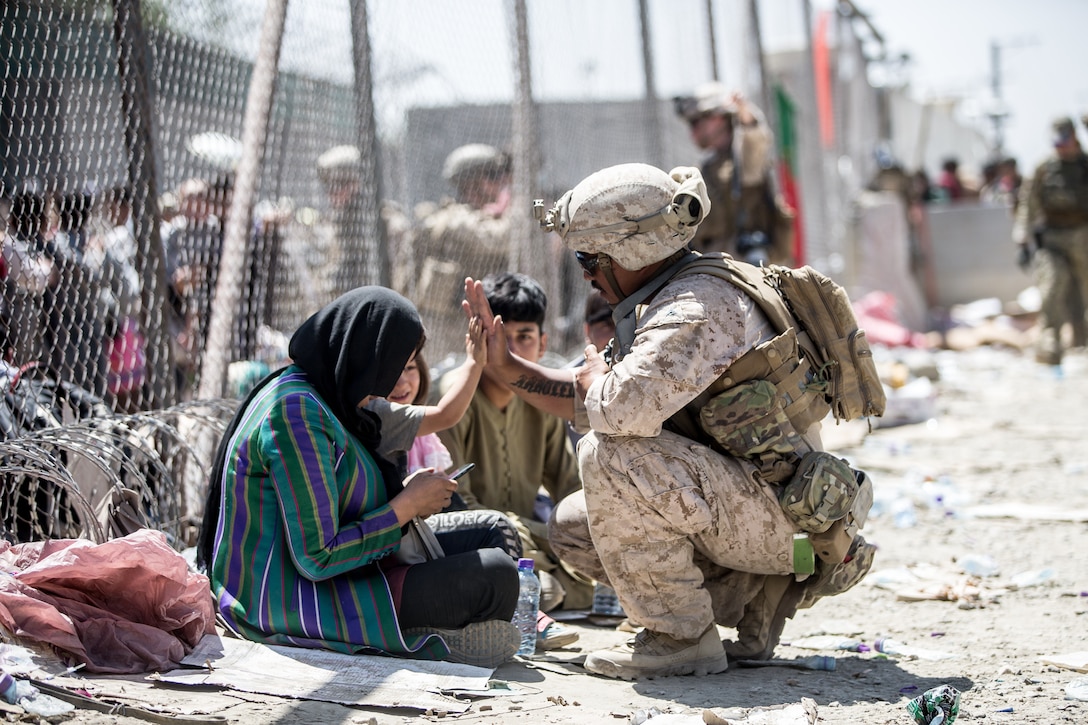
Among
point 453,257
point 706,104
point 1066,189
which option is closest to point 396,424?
point 453,257

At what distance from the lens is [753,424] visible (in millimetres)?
3137

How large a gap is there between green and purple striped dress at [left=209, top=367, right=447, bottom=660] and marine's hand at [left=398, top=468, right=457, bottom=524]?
5cm

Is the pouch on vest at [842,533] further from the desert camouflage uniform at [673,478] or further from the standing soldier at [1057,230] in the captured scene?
the standing soldier at [1057,230]

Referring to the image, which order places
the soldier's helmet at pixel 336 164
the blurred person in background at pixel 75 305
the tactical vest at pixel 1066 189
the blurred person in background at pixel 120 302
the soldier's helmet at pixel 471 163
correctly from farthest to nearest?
1. the tactical vest at pixel 1066 189
2. the soldier's helmet at pixel 471 163
3. the soldier's helmet at pixel 336 164
4. the blurred person in background at pixel 120 302
5. the blurred person in background at pixel 75 305

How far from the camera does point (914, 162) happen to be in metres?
26.2

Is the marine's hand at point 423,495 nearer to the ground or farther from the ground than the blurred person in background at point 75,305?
nearer to the ground

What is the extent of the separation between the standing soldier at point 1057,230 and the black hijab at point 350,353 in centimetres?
943

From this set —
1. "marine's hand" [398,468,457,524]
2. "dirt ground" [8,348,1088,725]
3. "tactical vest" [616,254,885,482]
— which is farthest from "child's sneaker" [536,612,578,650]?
"tactical vest" [616,254,885,482]

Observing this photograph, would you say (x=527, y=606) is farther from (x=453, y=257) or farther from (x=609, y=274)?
(x=453, y=257)

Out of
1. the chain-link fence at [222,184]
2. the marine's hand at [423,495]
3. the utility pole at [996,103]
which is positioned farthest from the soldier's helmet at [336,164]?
the utility pole at [996,103]

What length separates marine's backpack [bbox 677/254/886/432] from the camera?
318 cm

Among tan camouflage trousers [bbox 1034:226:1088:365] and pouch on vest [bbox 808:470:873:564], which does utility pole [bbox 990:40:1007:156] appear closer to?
tan camouflage trousers [bbox 1034:226:1088:365]

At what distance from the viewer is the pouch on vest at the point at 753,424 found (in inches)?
122

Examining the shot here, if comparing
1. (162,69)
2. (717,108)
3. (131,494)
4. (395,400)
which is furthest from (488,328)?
(717,108)
